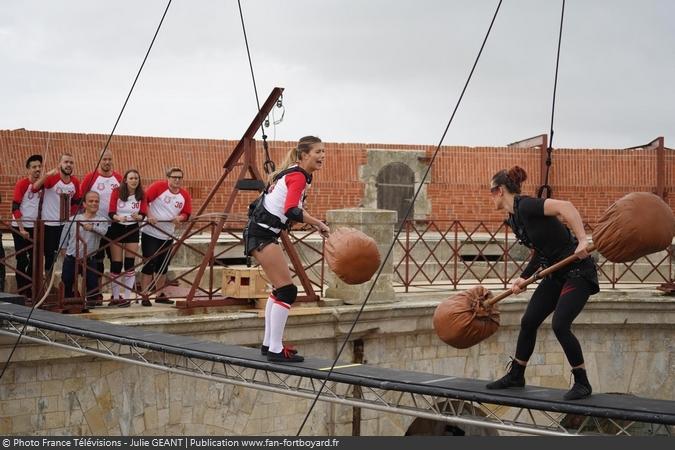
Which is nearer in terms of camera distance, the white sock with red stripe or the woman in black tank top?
the woman in black tank top

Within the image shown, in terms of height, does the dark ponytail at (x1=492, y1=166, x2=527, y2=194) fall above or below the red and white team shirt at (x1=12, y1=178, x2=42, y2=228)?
below

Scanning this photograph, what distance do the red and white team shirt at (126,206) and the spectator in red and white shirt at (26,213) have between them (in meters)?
0.90

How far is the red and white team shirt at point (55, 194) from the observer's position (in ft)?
41.7

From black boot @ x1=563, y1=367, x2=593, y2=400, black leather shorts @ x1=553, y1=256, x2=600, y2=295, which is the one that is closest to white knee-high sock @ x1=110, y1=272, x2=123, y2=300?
black leather shorts @ x1=553, y1=256, x2=600, y2=295

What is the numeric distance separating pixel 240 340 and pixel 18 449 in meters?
4.34

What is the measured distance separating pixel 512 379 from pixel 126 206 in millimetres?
6388

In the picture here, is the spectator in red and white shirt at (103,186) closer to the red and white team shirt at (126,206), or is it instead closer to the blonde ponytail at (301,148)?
the red and white team shirt at (126,206)

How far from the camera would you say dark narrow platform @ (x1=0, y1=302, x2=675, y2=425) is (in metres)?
7.03

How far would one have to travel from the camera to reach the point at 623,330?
15430mm

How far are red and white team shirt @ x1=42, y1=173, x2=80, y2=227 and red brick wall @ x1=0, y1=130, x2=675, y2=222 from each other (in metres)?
3.82

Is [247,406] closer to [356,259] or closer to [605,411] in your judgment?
[356,259]

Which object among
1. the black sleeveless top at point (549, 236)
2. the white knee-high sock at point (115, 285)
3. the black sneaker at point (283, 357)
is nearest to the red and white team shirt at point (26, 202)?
the white knee-high sock at point (115, 285)

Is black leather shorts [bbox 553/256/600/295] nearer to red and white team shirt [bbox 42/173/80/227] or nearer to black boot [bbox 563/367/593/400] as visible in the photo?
black boot [bbox 563/367/593/400]

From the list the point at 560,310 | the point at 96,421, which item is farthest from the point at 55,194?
the point at 560,310
